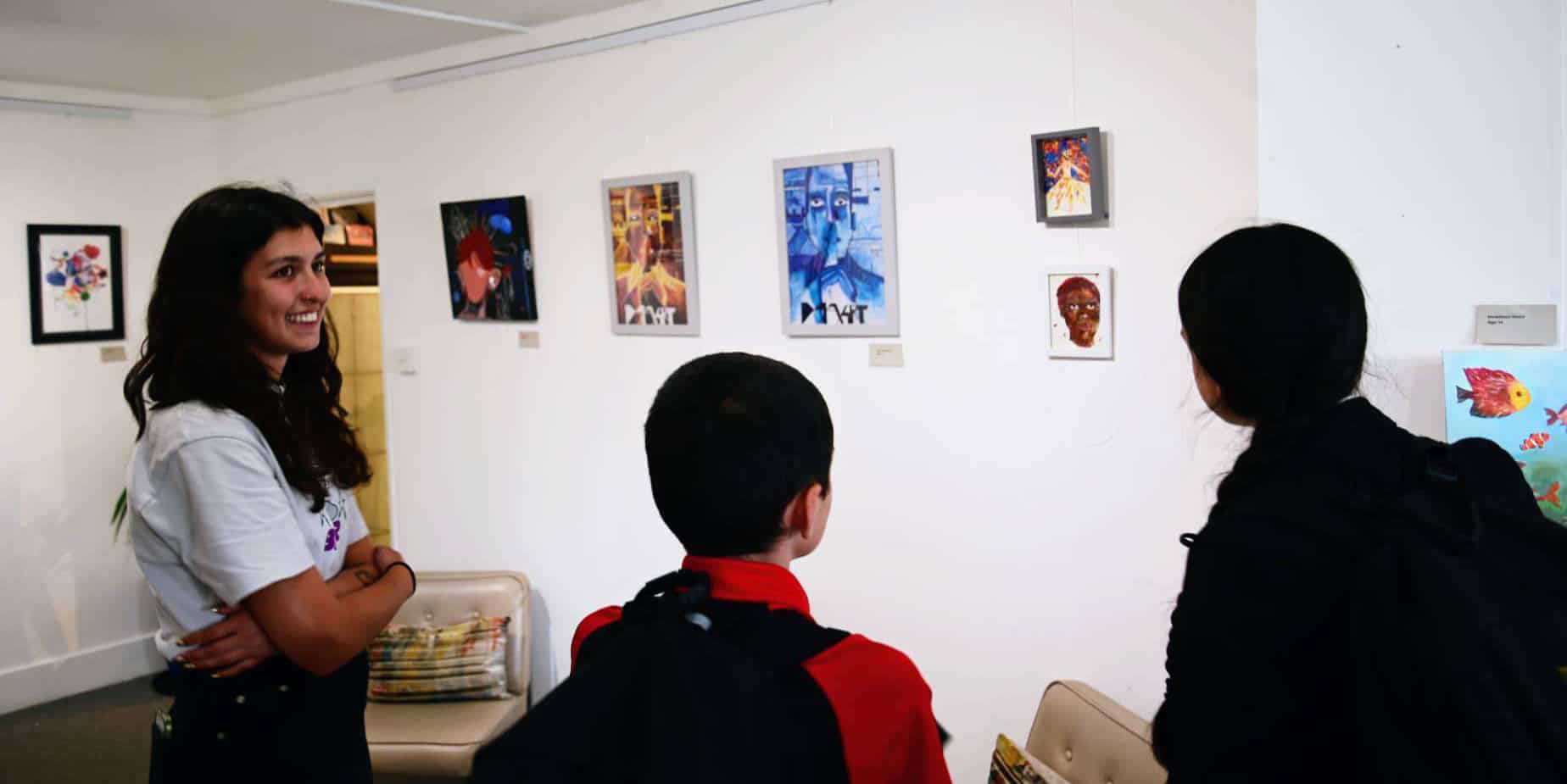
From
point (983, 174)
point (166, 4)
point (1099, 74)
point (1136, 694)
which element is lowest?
point (1136, 694)

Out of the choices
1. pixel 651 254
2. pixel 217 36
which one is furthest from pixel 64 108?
pixel 651 254

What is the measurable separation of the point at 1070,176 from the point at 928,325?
1.98 feet

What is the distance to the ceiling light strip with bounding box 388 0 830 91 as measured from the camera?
3.54 m

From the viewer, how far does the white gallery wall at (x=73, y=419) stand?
4.99 meters

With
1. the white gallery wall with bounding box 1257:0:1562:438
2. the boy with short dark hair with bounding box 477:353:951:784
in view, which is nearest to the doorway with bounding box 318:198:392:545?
the white gallery wall with bounding box 1257:0:1562:438

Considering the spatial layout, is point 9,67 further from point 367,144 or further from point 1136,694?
point 1136,694

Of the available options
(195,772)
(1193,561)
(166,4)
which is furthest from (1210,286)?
(166,4)

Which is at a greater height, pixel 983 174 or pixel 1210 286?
pixel 983 174

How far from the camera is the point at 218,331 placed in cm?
163

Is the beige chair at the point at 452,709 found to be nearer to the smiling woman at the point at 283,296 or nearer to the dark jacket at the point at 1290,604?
the smiling woman at the point at 283,296

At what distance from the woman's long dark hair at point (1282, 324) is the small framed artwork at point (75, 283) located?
207 inches

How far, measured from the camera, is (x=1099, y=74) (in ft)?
9.53

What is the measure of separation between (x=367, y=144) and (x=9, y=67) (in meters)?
1.44

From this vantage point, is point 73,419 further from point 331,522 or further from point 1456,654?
point 1456,654
